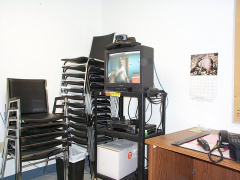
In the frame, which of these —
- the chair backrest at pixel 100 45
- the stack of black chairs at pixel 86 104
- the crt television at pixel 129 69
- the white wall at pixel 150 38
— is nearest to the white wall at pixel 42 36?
the white wall at pixel 150 38

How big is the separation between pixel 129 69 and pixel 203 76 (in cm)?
65

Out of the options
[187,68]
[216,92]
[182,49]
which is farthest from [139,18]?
[216,92]

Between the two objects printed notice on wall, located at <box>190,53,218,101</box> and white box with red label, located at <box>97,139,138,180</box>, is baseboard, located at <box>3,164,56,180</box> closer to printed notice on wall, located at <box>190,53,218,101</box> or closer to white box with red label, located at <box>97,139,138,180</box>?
white box with red label, located at <box>97,139,138,180</box>

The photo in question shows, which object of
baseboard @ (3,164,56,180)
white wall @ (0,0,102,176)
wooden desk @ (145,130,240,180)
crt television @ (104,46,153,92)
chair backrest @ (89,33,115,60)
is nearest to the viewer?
wooden desk @ (145,130,240,180)

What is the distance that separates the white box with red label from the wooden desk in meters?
0.36

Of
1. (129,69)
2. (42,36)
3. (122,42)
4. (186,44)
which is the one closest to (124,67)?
(129,69)

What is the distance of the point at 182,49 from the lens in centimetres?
180

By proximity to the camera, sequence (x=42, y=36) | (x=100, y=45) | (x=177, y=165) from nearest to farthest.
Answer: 1. (x=177, y=165)
2. (x=42, y=36)
3. (x=100, y=45)

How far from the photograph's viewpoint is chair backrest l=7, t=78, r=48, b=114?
1790 millimetres

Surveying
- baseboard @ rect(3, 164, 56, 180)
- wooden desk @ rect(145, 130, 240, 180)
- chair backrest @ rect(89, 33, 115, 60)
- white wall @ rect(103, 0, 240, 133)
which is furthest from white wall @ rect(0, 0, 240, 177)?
baseboard @ rect(3, 164, 56, 180)

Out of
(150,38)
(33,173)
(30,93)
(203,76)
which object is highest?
(150,38)

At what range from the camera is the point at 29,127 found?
1550 millimetres

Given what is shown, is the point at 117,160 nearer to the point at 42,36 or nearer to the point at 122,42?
the point at 122,42

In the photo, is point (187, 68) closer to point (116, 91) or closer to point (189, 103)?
point (189, 103)
